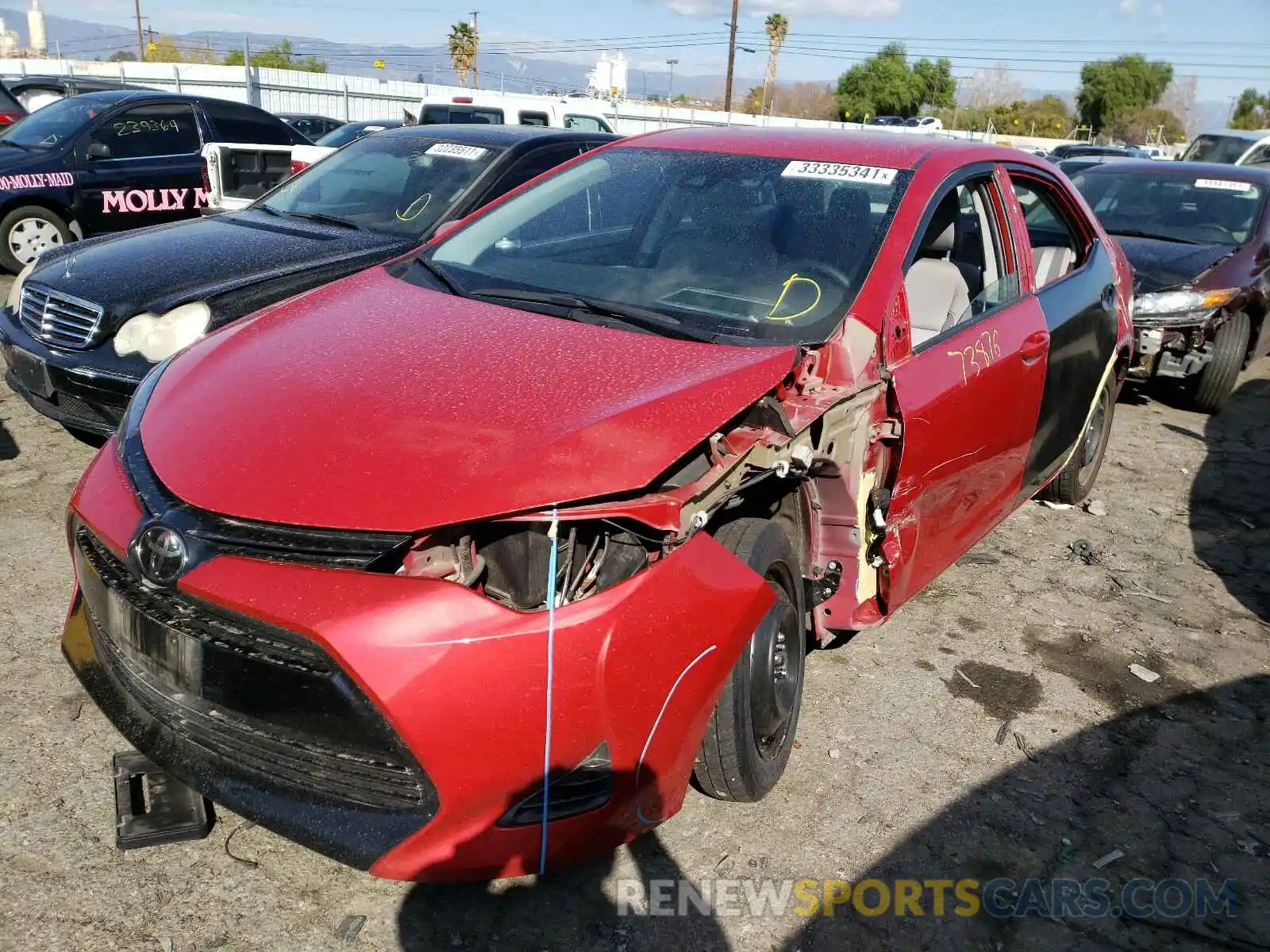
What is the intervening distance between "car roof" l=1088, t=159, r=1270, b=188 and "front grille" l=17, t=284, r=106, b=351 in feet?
25.0

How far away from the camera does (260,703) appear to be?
2043 mm

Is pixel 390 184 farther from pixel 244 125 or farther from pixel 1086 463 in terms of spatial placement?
pixel 244 125

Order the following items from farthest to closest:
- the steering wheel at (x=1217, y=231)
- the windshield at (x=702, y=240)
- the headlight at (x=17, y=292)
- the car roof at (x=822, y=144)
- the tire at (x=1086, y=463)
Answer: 1. the steering wheel at (x=1217, y=231)
2. the tire at (x=1086, y=463)
3. the headlight at (x=17, y=292)
4. the car roof at (x=822, y=144)
5. the windshield at (x=702, y=240)

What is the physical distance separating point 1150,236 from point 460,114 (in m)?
9.82

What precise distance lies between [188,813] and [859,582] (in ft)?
6.27

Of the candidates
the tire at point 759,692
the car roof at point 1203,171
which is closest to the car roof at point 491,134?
the tire at point 759,692

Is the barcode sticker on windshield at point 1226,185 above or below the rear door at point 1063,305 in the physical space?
above

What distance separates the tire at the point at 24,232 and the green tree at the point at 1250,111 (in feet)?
242

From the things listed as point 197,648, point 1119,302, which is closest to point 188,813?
point 197,648

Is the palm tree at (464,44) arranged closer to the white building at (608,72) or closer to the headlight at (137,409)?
the white building at (608,72)

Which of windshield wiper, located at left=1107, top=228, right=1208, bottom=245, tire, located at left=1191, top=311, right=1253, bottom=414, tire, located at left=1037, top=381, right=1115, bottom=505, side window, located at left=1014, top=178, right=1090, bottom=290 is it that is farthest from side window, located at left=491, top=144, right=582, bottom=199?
tire, located at left=1191, top=311, right=1253, bottom=414

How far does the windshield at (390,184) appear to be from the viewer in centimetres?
559

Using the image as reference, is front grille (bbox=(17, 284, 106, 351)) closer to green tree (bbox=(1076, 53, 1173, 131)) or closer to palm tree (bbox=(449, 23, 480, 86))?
palm tree (bbox=(449, 23, 480, 86))

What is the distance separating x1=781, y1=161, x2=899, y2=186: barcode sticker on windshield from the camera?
132 inches
